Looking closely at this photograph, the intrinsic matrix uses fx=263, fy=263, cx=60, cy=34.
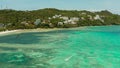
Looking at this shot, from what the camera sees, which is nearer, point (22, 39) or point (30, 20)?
point (22, 39)

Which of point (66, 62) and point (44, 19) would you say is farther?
point (44, 19)

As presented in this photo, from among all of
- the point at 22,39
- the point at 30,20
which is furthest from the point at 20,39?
the point at 30,20

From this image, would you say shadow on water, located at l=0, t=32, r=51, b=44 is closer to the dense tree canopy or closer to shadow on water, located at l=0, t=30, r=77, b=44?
shadow on water, located at l=0, t=30, r=77, b=44

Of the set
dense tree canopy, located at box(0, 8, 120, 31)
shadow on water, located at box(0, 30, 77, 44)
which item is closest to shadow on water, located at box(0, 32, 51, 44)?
shadow on water, located at box(0, 30, 77, 44)

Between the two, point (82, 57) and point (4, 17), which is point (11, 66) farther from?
point (4, 17)

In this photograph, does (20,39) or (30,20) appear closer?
(20,39)

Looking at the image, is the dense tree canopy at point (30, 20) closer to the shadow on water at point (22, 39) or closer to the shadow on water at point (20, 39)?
the shadow on water at point (22, 39)

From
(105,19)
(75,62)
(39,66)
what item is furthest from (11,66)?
(105,19)

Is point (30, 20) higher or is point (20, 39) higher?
point (30, 20)

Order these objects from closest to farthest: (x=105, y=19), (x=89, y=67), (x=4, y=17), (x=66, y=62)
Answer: (x=89, y=67), (x=66, y=62), (x=4, y=17), (x=105, y=19)

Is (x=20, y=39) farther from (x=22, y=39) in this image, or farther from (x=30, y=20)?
(x=30, y=20)

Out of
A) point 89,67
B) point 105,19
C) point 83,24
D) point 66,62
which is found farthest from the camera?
point 105,19
